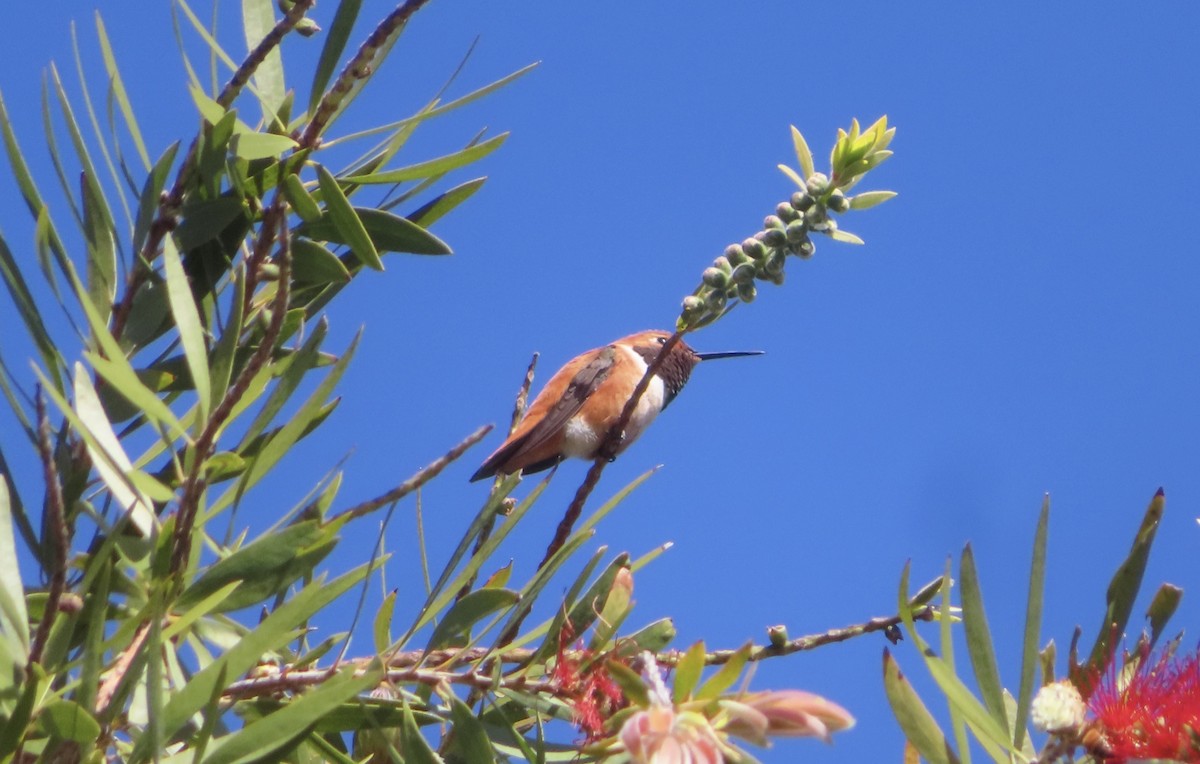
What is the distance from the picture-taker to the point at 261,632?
82 centimetres

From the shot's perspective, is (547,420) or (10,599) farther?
(547,420)

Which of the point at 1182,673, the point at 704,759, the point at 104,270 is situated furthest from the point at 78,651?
the point at 1182,673

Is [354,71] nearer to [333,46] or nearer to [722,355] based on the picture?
[333,46]

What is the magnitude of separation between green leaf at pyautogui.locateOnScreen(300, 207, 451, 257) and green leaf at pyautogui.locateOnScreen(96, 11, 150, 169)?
167 mm

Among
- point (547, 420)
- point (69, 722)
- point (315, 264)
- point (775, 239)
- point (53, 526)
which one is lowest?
point (69, 722)

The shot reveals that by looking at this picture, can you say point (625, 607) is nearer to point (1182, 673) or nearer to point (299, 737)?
point (299, 737)

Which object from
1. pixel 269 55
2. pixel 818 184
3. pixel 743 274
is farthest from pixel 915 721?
pixel 269 55

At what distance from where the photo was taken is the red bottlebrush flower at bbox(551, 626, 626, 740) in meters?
0.95

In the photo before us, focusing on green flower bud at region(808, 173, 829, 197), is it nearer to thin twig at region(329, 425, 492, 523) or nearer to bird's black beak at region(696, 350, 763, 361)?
thin twig at region(329, 425, 492, 523)

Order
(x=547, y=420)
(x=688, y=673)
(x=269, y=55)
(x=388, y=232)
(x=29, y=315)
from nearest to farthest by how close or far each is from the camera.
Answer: (x=688, y=673) → (x=29, y=315) → (x=388, y=232) → (x=269, y=55) → (x=547, y=420)

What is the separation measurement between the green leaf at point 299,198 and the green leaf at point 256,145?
3 centimetres

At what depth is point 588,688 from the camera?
0.97 meters

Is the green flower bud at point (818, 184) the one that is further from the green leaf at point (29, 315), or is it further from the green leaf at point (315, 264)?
the green leaf at point (29, 315)

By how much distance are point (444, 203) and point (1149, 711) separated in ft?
2.62
